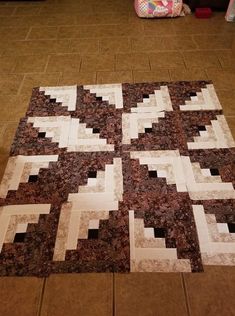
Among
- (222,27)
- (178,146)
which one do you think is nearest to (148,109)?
(178,146)

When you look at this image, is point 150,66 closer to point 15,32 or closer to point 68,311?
point 15,32

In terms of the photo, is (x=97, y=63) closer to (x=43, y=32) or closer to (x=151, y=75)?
(x=151, y=75)

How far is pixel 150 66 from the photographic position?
2.35m

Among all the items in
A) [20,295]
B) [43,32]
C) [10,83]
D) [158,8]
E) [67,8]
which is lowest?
[20,295]

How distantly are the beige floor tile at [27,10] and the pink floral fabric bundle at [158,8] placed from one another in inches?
44.6

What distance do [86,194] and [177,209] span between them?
439 millimetres

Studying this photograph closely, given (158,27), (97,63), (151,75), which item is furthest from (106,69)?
(158,27)

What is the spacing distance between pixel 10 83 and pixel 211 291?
1.92 meters

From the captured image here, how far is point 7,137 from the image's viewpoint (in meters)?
1.79

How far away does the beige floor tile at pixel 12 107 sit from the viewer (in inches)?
75.9

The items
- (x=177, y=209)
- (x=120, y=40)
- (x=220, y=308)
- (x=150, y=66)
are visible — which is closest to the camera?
(x=220, y=308)

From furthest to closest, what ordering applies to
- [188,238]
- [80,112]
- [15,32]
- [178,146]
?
[15,32] < [80,112] < [178,146] < [188,238]

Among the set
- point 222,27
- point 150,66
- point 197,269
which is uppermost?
point 222,27

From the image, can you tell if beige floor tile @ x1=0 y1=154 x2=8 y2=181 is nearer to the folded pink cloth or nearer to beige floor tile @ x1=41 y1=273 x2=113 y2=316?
beige floor tile @ x1=41 y1=273 x2=113 y2=316
